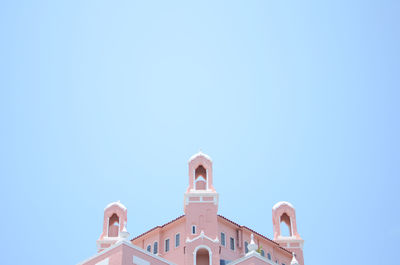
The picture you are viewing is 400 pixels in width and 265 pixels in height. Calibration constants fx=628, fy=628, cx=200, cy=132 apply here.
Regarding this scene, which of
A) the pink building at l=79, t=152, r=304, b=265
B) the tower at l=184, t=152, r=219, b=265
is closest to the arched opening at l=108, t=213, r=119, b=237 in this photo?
the pink building at l=79, t=152, r=304, b=265

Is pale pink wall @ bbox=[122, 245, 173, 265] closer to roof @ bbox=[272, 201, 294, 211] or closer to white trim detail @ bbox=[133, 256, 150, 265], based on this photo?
white trim detail @ bbox=[133, 256, 150, 265]

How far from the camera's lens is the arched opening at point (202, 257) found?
5000cm

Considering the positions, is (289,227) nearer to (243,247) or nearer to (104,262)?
(243,247)

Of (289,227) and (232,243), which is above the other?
(289,227)

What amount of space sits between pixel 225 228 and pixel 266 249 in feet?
14.8

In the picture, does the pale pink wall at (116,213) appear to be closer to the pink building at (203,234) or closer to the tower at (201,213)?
the pink building at (203,234)

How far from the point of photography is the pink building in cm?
5012

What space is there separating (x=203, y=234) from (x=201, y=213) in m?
2.02

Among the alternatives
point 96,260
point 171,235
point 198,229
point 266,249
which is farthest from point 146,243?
point 96,260

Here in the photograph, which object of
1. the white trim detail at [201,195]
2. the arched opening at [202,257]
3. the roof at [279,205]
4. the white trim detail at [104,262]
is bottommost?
the white trim detail at [104,262]

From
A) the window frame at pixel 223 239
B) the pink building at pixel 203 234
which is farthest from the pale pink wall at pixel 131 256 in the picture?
the window frame at pixel 223 239

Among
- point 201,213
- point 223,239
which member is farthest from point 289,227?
point 201,213

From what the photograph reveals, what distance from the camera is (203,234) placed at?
5019 cm

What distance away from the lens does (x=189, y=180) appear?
53781 mm
